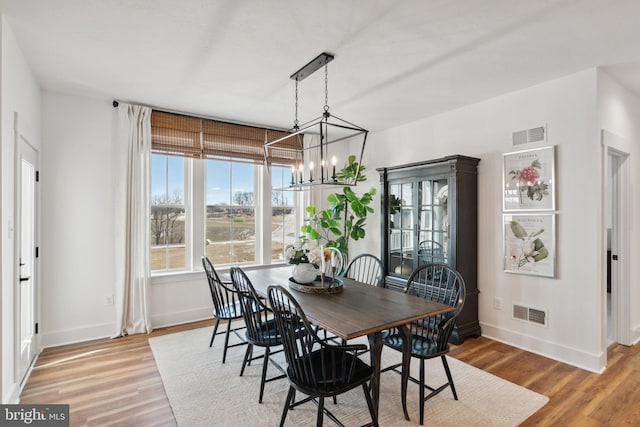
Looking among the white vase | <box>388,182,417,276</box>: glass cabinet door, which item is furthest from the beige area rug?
<box>388,182,417,276</box>: glass cabinet door

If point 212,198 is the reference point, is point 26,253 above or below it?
below

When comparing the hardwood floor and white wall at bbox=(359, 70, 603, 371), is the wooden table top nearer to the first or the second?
the hardwood floor

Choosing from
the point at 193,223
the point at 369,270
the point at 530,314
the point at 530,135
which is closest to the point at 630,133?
the point at 530,135

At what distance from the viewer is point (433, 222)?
3963 millimetres

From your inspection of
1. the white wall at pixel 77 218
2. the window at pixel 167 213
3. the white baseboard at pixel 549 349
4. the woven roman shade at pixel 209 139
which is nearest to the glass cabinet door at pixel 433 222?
the white baseboard at pixel 549 349

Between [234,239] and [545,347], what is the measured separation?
390 centimetres

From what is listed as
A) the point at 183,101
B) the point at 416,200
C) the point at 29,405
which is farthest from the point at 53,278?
the point at 416,200

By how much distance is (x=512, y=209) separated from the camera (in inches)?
139

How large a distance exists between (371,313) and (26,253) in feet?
10.6

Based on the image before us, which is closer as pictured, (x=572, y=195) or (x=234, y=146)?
(x=572, y=195)

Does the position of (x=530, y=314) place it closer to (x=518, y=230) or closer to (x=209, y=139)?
(x=518, y=230)

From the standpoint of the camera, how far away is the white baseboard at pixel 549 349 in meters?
2.98

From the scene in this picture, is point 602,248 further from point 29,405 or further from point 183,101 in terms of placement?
point 29,405

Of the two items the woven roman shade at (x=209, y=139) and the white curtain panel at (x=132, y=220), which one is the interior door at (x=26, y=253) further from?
the woven roman shade at (x=209, y=139)
